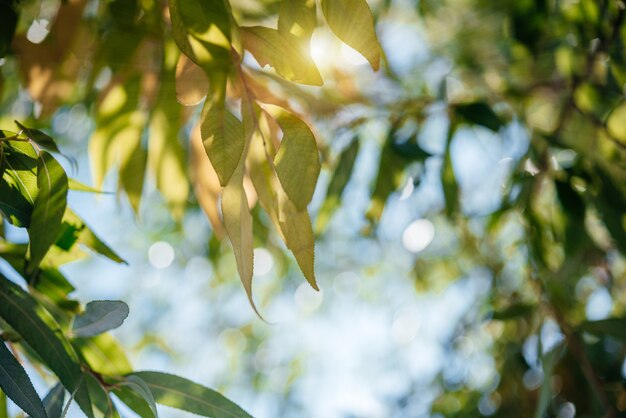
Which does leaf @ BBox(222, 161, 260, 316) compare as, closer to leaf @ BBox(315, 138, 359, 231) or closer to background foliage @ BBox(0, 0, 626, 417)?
background foliage @ BBox(0, 0, 626, 417)

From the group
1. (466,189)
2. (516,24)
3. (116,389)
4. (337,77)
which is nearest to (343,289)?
(466,189)

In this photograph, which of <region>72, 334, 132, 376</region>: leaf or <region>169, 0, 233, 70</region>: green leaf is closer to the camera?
<region>169, 0, 233, 70</region>: green leaf

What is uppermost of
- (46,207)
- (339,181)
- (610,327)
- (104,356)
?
(46,207)

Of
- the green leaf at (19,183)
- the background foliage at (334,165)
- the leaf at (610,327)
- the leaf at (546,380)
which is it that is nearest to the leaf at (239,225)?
the background foliage at (334,165)

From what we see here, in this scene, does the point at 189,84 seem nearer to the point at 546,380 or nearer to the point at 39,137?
the point at 39,137

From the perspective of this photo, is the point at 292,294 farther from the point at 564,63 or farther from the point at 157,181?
the point at 157,181

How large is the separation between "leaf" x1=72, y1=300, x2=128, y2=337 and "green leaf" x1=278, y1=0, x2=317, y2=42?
17cm

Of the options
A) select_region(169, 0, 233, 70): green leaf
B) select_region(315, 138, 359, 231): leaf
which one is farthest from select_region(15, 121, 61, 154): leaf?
select_region(315, 138, 359, 231): leaf

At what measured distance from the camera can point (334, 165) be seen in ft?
3.07

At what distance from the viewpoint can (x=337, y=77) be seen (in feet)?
3.17

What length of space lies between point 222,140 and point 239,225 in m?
0.04

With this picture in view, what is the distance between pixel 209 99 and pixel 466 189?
1159mm

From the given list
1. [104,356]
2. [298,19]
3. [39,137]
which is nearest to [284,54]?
[298,19]

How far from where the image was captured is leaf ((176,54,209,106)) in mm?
402
